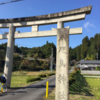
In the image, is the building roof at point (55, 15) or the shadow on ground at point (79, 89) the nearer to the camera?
the building roof at point (55, 15)

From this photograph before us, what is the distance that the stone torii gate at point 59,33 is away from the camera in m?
4.51

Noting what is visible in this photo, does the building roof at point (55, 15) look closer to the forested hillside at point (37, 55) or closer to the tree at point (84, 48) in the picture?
the forested hillside at point (37, 55)

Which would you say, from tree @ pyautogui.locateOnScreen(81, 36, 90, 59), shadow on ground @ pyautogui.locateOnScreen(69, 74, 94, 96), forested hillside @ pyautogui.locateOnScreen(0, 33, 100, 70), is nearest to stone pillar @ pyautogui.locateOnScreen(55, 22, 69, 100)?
shadow on ground @ pyautogui.locateOnScreen(69, 74, 94, 96)

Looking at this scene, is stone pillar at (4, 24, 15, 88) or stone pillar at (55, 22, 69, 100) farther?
stone pillar at (4, 24, 15, 88)

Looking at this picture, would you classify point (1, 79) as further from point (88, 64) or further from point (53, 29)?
point (88, 64)

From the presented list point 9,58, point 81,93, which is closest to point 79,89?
point 81,93

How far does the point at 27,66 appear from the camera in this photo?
36344 millimetres

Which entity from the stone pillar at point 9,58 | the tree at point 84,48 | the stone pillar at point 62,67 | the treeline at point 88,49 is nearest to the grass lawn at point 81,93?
the stone pillar at point 62,67

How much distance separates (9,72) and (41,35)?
461cm

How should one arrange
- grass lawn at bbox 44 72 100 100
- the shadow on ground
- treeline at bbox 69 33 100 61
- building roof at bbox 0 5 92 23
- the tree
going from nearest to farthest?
building roof at bbox 0 5 92 23, grass lawn at bbox 44 72 100 100, the shadow on ground, treeline at bbox 69 33 100 61, the tree

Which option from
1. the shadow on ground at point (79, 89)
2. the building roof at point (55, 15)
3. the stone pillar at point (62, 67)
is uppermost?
the building roof at point (55, 15)

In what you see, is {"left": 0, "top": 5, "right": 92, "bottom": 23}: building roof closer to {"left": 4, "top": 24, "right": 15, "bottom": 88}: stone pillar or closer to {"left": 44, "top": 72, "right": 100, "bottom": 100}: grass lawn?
{"left": 4, "top": 24, "right": 15, "bottom": 88}: stone pillar

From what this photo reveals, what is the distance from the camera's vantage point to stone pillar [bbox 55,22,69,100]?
445 centimetres

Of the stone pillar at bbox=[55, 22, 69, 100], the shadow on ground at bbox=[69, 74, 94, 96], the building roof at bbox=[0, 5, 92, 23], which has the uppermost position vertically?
the building roof at bbox=[0, 5, 92, 23]
